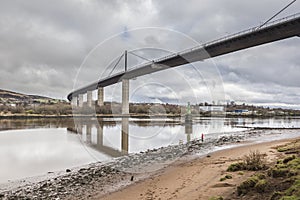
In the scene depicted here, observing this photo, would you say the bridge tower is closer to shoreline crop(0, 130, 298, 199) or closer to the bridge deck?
the bridge deck

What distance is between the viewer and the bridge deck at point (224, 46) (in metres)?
43.7

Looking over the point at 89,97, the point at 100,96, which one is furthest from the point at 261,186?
the point at 89,97

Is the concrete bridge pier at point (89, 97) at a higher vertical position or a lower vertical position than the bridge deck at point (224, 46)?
lower

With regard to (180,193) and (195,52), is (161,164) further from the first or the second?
(195,52)

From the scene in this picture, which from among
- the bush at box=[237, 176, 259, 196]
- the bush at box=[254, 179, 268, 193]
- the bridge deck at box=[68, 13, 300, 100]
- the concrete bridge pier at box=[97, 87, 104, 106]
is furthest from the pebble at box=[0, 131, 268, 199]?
the concrete bridge pier at box=[97, 87, 104, 106]

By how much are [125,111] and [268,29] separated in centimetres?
4138

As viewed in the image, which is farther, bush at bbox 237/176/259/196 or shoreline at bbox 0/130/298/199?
shoreline at bbox 0/130/298/199

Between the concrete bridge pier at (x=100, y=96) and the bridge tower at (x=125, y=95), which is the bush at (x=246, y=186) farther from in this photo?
the concrete bridge pier at (x=100, y=96)

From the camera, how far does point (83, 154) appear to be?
23.7m

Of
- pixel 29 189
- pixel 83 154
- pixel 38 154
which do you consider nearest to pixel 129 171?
pixel 29 189

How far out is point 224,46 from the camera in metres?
54.4

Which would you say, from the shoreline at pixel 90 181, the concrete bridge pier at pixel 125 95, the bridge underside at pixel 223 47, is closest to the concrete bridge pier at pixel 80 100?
the bridge underside at pixel 223 47

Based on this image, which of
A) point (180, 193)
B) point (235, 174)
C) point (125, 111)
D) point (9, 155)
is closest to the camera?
point (180, 193)

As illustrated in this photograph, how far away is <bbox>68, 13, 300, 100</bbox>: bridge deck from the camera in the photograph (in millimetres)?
43656
